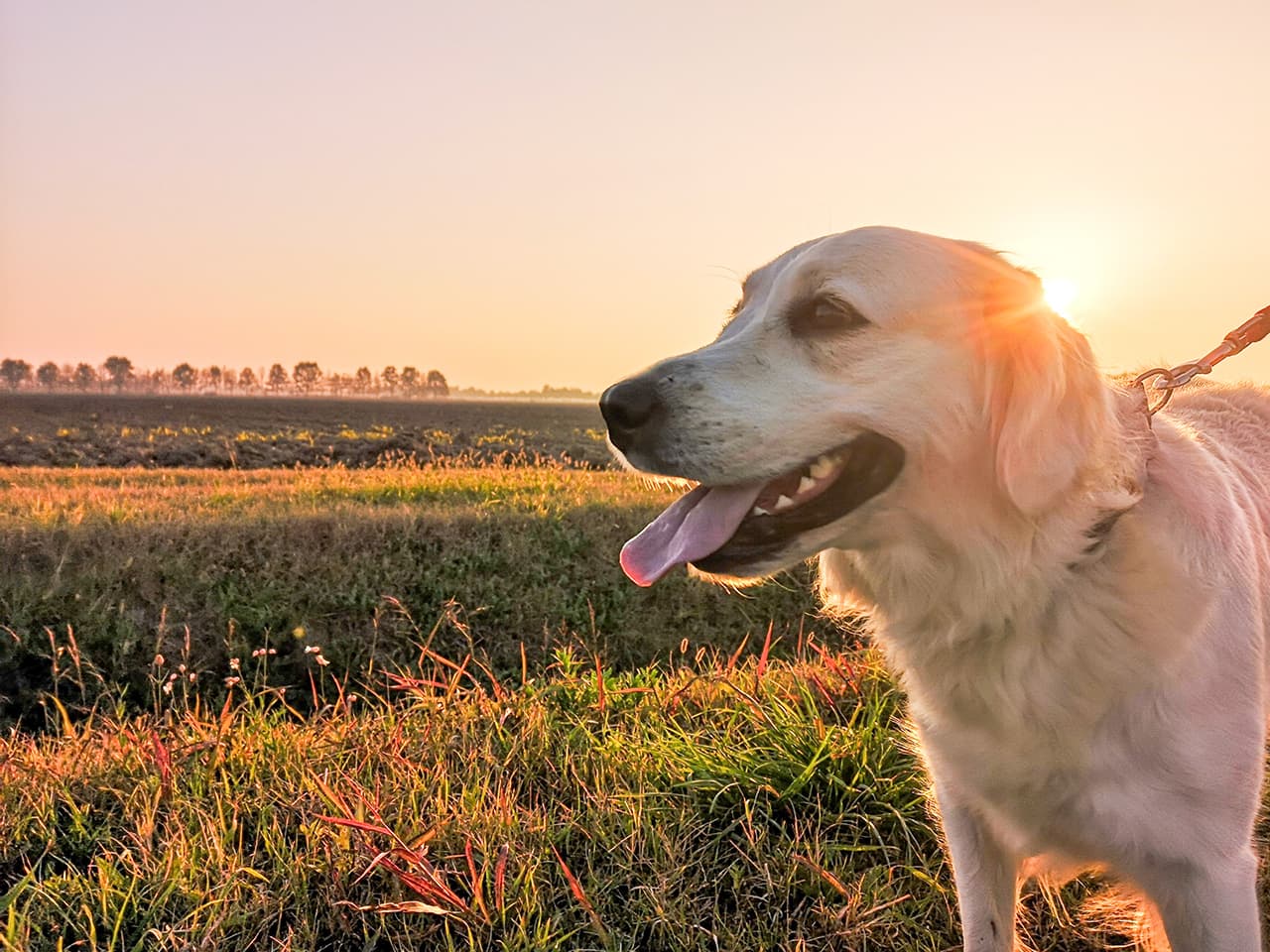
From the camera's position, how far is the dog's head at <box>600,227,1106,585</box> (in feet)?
6.19

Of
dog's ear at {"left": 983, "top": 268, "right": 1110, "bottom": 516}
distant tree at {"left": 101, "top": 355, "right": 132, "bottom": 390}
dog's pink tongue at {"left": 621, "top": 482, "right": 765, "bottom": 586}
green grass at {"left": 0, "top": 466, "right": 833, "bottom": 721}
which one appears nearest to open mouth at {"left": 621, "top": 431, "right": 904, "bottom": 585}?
dog's pink tongue at {"left": 621, "top": 482, "right": 765, "bottom": 586}

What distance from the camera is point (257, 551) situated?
6.82 metres

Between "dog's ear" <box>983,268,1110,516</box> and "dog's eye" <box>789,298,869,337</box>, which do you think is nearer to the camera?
"dog's ear" <box>983,268,1110,516</box>

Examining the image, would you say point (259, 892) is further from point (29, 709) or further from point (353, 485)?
point (353, 485)

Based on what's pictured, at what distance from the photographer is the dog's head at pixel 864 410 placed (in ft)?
6.19

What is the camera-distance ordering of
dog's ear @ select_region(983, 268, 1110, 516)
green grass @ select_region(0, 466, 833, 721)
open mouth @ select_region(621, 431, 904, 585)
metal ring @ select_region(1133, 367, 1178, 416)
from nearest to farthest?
dog's ear @ select_region(983, 268, 1110, 516) → open mouth @ select_region(621, 431, 904, 585) → metal ring @ select_region(1133, 367, 1178, 416) → green grass @ select_region(0, 466, 833, 721)

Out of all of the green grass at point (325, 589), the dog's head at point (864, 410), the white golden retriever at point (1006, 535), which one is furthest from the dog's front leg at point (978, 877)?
the green grass at point (325, 589)

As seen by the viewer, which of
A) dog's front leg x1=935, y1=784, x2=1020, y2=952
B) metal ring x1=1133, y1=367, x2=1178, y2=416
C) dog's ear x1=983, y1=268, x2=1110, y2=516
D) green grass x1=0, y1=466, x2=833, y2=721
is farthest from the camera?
green grass x1=0, y1=466, x2=833, y2=721

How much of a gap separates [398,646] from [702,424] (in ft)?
15.3

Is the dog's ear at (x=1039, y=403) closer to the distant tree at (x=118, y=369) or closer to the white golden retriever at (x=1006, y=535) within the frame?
the white golden retriever at (x=1006, y=535)

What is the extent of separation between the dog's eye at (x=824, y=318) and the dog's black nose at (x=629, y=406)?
0.39 metres

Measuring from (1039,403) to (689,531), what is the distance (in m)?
0.80

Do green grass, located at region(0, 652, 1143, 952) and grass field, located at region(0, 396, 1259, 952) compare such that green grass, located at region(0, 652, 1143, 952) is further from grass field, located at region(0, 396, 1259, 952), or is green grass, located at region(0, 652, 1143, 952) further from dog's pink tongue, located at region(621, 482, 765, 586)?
dog's pink tongue, located at region(621, 482, 765, 586)

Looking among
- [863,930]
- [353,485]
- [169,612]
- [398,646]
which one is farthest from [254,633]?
[863,930]
